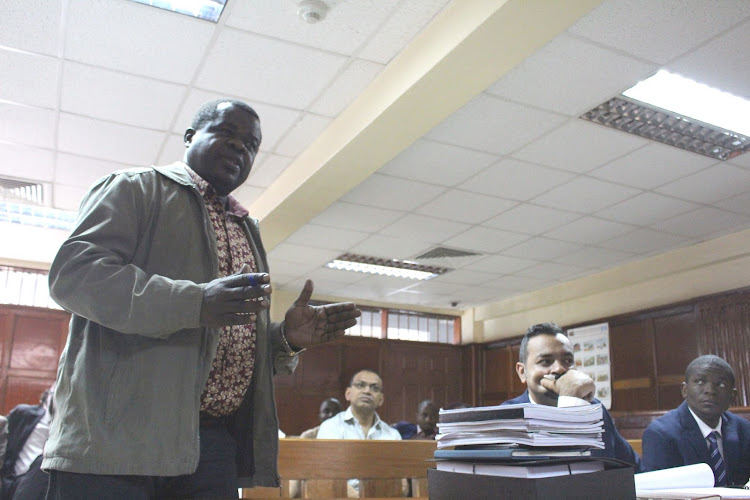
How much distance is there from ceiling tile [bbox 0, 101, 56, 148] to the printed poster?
5.81m

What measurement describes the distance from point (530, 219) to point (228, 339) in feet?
16.9

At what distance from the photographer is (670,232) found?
6387 mm

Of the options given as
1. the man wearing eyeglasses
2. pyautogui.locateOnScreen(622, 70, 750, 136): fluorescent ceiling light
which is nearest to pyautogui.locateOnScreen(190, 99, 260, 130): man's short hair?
pyautogui.locateOnScreen(622, 70, 750, 136): fluorescent ceiling light

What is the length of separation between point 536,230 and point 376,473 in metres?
4.93

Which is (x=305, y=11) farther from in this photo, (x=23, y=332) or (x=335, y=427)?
(x=23, y=332)

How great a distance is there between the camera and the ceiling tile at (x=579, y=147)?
14.1 feet

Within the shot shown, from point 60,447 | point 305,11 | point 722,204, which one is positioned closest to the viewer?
point 60,447

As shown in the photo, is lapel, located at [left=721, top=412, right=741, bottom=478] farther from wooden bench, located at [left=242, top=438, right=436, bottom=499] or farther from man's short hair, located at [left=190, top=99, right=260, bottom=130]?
man's short hair, located at [left=190, top=99, right=260, bottom=130]

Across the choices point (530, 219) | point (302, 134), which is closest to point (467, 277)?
point (530, 219)

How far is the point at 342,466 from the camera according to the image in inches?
66.4

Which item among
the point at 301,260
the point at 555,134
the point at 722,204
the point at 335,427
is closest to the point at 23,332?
the point at 301,260

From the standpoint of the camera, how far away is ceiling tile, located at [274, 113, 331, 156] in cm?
446

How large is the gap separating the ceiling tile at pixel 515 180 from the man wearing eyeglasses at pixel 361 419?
5.91 feet

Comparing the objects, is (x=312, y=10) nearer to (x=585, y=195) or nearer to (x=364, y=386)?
(x=364, y=386)
